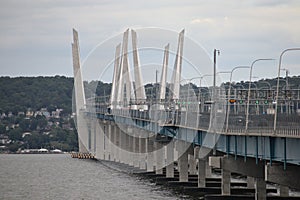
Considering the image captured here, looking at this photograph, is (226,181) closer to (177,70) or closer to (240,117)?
(240,117)

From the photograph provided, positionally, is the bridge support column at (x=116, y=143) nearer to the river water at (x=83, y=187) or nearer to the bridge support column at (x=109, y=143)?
the bridge support column at (x=109, y=143)

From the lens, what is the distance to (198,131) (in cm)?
6950

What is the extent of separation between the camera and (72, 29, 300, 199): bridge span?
4872 cm

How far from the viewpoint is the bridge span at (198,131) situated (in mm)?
48719

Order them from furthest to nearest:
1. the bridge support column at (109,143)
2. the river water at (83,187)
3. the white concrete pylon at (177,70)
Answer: the bridge support column at (109,143) < the white concrete pylon at (177,70) < the river water at (83,187)

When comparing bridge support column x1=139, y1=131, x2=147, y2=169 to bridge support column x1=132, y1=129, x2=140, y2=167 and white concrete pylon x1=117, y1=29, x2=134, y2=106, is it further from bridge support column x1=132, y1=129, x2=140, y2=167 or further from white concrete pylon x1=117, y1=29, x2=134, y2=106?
white concrete pylon x1=117, y1=29, x2=134, y2=106

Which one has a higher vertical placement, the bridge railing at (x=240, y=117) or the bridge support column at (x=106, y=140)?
the bridge railing at (x=240, y=117)

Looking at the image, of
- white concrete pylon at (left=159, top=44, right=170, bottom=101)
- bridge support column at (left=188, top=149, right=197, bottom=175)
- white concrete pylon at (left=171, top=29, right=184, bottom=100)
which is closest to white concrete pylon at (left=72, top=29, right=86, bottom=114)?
white concrete pylon at (left=159, top=44, right=170, bottom=101)

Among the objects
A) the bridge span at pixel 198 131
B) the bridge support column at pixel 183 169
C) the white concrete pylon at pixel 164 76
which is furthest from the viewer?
the white concrete pylon at pixel 164 76

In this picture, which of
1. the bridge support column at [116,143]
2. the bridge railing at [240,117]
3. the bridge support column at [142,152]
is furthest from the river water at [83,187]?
the bridge support column at [116,143]

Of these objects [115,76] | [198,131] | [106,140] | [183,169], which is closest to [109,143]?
[106,140]

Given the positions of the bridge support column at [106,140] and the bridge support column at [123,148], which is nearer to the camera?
the bridge support column at [123,148]

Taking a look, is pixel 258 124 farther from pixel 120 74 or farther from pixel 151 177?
pixel 120 74

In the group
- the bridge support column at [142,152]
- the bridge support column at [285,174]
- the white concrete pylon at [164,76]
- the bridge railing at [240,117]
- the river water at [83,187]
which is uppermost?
the white concrete pylon at [164,76]
